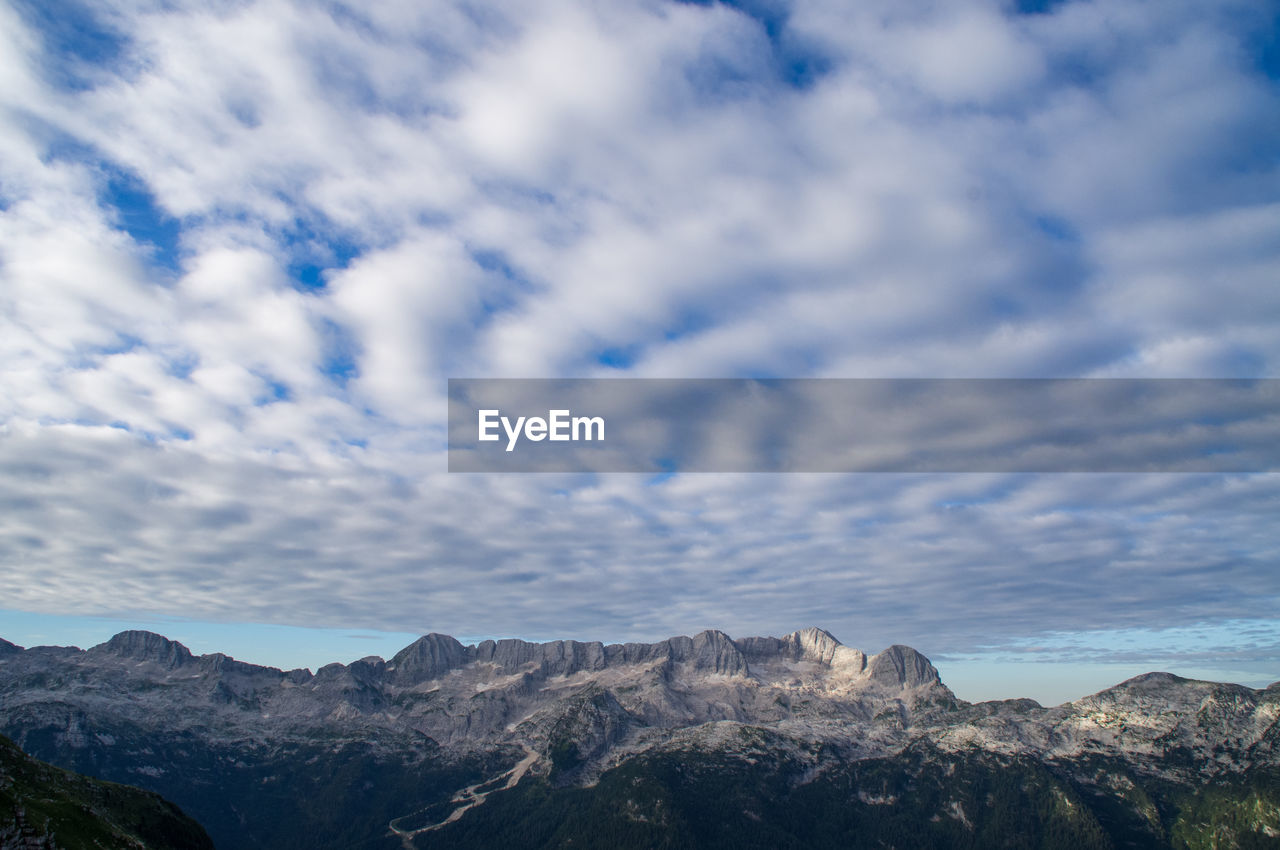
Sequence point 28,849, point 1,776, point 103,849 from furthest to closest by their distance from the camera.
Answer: point 1,776, point 103,849, point 28,849

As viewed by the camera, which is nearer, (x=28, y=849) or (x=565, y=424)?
(x=28, y=849)

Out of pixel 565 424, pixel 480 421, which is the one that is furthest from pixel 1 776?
pixel 565 424

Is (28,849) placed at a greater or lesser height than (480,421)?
lesser

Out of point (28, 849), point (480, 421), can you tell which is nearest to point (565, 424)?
point (480, 421)

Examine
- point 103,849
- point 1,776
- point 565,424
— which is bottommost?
point 103,849

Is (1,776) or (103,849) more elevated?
(1,776)

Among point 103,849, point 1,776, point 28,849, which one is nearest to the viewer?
point 28,849

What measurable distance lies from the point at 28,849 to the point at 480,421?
114 meters

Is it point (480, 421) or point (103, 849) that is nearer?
point (103, 849)

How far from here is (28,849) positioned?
12419 cm

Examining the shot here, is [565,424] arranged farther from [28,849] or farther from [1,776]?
[1,776]

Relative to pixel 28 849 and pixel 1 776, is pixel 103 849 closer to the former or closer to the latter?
pixel 28 849

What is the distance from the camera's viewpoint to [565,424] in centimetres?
15600

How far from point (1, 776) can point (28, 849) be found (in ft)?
140
